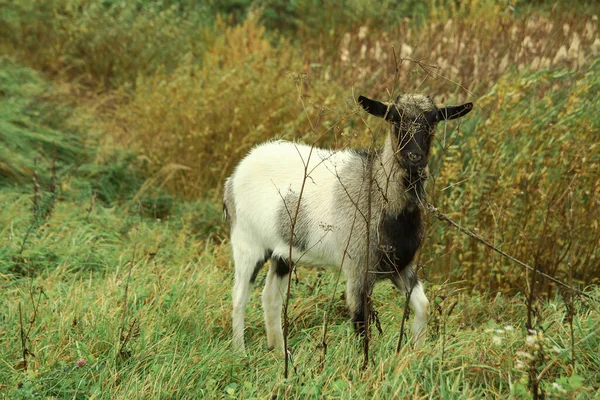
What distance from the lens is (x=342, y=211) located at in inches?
165

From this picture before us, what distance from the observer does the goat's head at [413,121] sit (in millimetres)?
3760

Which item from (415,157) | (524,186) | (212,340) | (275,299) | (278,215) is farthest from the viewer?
(524,186)

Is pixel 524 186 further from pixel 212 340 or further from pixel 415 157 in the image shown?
pixel 212 340

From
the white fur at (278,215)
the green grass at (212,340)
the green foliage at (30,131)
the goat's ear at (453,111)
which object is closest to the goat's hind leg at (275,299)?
the white fur at (278,215)

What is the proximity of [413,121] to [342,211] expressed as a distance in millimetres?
682

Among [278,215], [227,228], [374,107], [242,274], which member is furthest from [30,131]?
[374,107]

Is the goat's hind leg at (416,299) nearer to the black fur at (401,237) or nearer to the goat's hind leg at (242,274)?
the black fur at (401,237)

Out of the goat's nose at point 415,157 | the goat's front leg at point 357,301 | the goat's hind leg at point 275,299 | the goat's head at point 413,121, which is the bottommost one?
the goat's hind leg at point 275,299

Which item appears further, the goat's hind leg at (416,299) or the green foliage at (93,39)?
the green foliage at (93,39)

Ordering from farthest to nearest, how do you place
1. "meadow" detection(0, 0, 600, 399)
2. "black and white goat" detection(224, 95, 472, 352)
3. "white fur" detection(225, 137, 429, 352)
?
1. "white fur" detection(225, 137, 429, 352)
2. "black and white goat" detection(224, 95, 472, 352)
3. "meadow" detection(0, 0, 600, 399)

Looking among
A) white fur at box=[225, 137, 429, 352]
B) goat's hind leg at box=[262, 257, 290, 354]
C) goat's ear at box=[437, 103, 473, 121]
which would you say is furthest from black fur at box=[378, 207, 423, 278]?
goat's hind leg at box=[262, 257, 290, 354]

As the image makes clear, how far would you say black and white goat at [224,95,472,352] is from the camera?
3.87m

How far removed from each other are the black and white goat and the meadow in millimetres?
159

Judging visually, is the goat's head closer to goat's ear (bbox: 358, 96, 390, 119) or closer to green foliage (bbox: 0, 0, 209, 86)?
goat's ear (bbox: 358, 96, 390, 119)
